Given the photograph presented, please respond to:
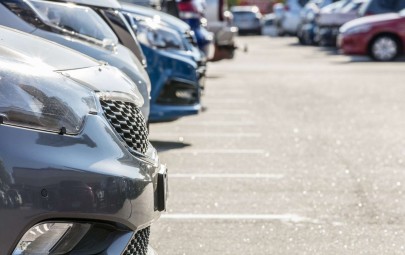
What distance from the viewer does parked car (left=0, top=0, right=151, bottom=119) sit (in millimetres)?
8031

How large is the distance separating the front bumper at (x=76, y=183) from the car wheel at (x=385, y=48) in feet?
73.7

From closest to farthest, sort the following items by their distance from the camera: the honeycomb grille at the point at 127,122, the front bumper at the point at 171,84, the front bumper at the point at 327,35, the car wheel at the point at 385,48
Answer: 1. the honeycomb grille at the point at 127,122
2. the front bumper at the point at 171,84
3. the car wheel at the point at 385,48
4. the front bumper at the point at 327,35

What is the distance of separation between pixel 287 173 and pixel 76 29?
7.17ft

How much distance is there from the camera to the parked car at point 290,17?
1847 inches

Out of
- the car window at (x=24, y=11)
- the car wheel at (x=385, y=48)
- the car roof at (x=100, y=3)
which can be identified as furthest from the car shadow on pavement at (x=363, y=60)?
the car window at (x=24, y=11)

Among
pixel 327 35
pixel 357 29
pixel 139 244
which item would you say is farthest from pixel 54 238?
pixel 327 35

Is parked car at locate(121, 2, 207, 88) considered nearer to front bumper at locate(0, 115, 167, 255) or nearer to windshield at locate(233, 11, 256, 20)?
front bumper at locate(0, 115, 167, 255)

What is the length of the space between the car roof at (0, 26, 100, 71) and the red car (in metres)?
21.5

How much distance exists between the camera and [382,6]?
1137 inches

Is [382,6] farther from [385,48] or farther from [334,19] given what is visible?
[334,19]

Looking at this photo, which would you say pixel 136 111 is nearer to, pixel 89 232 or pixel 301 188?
pixel 89 232

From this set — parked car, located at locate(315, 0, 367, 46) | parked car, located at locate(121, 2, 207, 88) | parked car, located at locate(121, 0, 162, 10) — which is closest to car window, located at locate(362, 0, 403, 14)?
parked car, located at locate(315, 0, 367, 46)

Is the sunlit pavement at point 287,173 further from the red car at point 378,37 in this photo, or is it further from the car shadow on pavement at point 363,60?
the red car at point 378,37

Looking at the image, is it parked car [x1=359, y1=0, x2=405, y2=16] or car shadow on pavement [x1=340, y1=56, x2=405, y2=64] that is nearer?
car shadow on pavement [x1=340, y1=56, x2=405, y2=64]
